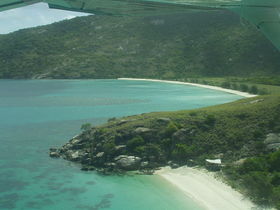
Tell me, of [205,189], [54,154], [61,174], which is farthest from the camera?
[54,154]

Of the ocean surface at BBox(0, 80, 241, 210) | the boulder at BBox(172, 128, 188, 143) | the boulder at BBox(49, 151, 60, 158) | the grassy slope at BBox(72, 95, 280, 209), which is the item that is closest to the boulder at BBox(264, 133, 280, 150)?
the grassy slope at BBox(72, 95, 280, 209)

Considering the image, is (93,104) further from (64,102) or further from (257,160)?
(257,160)

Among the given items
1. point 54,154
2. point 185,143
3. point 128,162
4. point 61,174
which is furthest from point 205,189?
point 54,154

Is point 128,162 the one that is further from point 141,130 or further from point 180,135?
point 180,135

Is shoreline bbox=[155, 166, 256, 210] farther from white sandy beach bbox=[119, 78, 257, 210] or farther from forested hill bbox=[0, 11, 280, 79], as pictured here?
forested hill bbox=[0, 11, 280, 79]

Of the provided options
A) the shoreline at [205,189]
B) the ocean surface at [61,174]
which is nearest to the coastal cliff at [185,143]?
the shoreline at [205,189]
